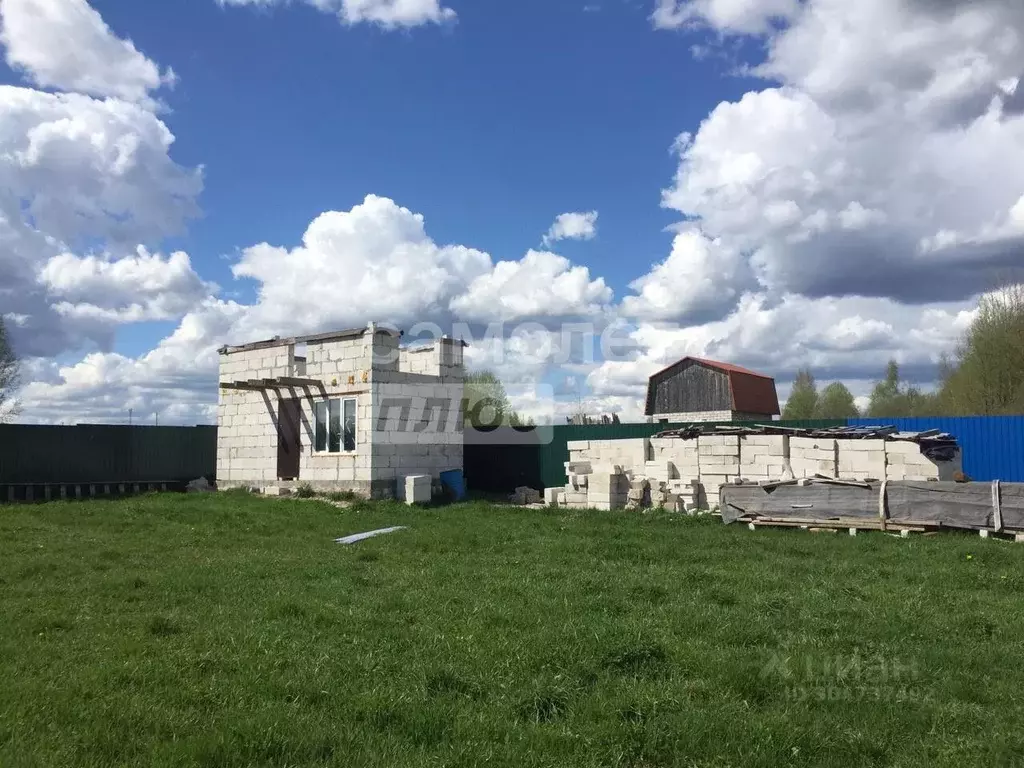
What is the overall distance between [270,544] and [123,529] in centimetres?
372

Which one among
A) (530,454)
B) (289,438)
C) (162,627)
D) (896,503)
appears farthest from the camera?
(530,454)

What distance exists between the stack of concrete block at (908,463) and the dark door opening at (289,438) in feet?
49.0

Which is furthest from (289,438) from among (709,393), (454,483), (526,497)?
(709,393)

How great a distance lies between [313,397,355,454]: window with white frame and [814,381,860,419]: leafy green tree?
2924 centimetres

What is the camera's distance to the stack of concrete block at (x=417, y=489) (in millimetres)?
19984

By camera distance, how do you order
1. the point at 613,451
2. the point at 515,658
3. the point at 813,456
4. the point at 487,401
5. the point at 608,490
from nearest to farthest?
1. the point at 515,658
2. the point at 813,456
3. the point at 608,490
4. the point at 613,451
5. the point at 487,401

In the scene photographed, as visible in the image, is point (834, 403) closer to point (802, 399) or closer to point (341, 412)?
point (802, 399)

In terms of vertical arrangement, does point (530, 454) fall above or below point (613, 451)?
below

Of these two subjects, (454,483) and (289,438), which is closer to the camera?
(454,483)

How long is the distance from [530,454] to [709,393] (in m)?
18.4

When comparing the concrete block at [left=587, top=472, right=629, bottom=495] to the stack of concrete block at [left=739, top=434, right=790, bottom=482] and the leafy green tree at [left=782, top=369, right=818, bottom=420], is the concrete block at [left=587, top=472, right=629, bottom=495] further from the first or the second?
the leafy green tree at [left=782, top=369, right=818, bottom=420]

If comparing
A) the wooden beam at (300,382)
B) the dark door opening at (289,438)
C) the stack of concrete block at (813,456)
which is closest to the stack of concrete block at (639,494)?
the stack of concrete block at (813,456)

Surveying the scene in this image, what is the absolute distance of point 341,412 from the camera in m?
21.5

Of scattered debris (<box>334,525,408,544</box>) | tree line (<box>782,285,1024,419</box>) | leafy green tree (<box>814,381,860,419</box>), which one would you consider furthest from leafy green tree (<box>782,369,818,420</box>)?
scattered debris (<box>334,525,408,544</box>)
